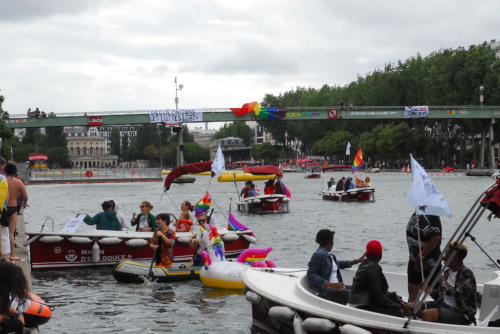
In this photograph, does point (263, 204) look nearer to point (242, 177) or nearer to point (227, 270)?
point (242, 177)

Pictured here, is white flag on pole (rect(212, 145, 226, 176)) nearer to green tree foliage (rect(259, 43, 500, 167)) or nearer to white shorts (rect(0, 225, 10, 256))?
white shorts (rect(0, 225, 10, 256))

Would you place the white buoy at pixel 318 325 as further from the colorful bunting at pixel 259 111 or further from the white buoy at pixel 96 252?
the colorful bunting at pixel 259 111

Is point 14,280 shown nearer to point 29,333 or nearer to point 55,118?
point 29,333

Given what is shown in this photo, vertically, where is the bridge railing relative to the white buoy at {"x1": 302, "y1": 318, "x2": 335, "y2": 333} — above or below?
below

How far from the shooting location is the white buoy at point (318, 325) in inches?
340

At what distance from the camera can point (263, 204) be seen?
3784 cm

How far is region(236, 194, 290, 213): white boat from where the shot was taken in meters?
37.5

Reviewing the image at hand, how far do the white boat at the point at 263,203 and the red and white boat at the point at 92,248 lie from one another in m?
19.0

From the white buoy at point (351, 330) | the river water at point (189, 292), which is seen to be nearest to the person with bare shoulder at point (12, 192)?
the river water at point (189, 292)

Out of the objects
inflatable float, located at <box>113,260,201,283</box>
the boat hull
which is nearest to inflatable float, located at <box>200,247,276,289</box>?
inflatable float, located at <box>113,260,201,283</box>

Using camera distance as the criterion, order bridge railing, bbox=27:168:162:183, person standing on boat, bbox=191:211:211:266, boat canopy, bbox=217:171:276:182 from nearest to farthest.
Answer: person standing on boat, bbox=191:211:211:266
boat canopy, bbox=217:171:276:182
bridge railing, bbox=27:168:162:183

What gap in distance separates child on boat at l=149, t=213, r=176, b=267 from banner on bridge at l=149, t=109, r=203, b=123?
232ft

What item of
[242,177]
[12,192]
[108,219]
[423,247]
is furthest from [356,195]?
[423,247]

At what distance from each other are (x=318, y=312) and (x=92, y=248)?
10508mm
